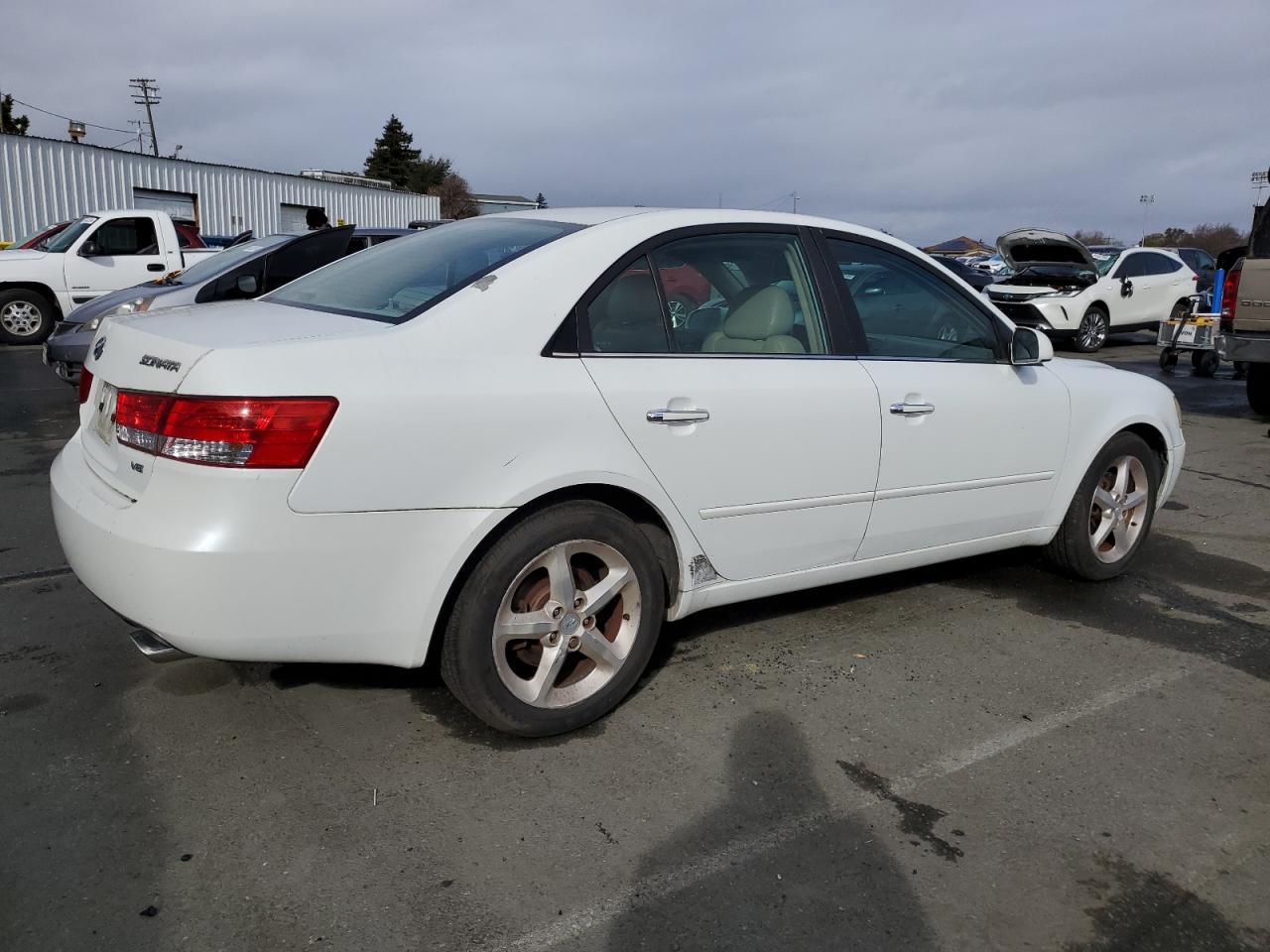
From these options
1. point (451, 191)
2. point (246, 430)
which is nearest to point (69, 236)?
point (246, 430)

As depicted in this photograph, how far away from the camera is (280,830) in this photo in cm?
276

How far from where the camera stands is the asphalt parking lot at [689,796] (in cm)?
246

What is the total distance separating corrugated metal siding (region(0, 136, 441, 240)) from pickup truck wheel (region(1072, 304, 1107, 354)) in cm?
2169

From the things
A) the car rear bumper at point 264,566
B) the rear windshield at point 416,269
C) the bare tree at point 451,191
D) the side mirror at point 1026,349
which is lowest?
the car rear bumper at point 264,566

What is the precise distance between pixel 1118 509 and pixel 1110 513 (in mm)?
59

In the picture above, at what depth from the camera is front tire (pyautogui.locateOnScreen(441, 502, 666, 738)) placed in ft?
10.0

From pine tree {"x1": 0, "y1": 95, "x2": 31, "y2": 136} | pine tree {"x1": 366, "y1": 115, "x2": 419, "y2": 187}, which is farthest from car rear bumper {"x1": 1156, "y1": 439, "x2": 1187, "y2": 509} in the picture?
pine tree {"x1": 366, "y1": 115, "x2": 419, "y2": 187}

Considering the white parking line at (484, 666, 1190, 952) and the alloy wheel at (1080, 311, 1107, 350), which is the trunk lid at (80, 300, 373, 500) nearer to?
the white parking line at (484, 666, 1190, 952)

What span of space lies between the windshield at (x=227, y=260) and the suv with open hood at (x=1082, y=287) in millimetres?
11389

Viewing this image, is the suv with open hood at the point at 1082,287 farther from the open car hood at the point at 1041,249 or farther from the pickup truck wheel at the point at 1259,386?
the pickup truck wheel at the point at 1259,386

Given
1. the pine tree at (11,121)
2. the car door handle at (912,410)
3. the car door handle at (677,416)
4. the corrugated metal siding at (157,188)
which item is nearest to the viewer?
the car door handle at (677,416)

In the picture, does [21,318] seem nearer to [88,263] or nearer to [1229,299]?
[88,263]

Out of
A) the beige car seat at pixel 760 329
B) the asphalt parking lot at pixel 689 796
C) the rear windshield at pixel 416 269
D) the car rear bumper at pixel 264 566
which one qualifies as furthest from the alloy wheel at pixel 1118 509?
the car rear bumper at pixel 264 566

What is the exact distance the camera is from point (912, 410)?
155 inches
